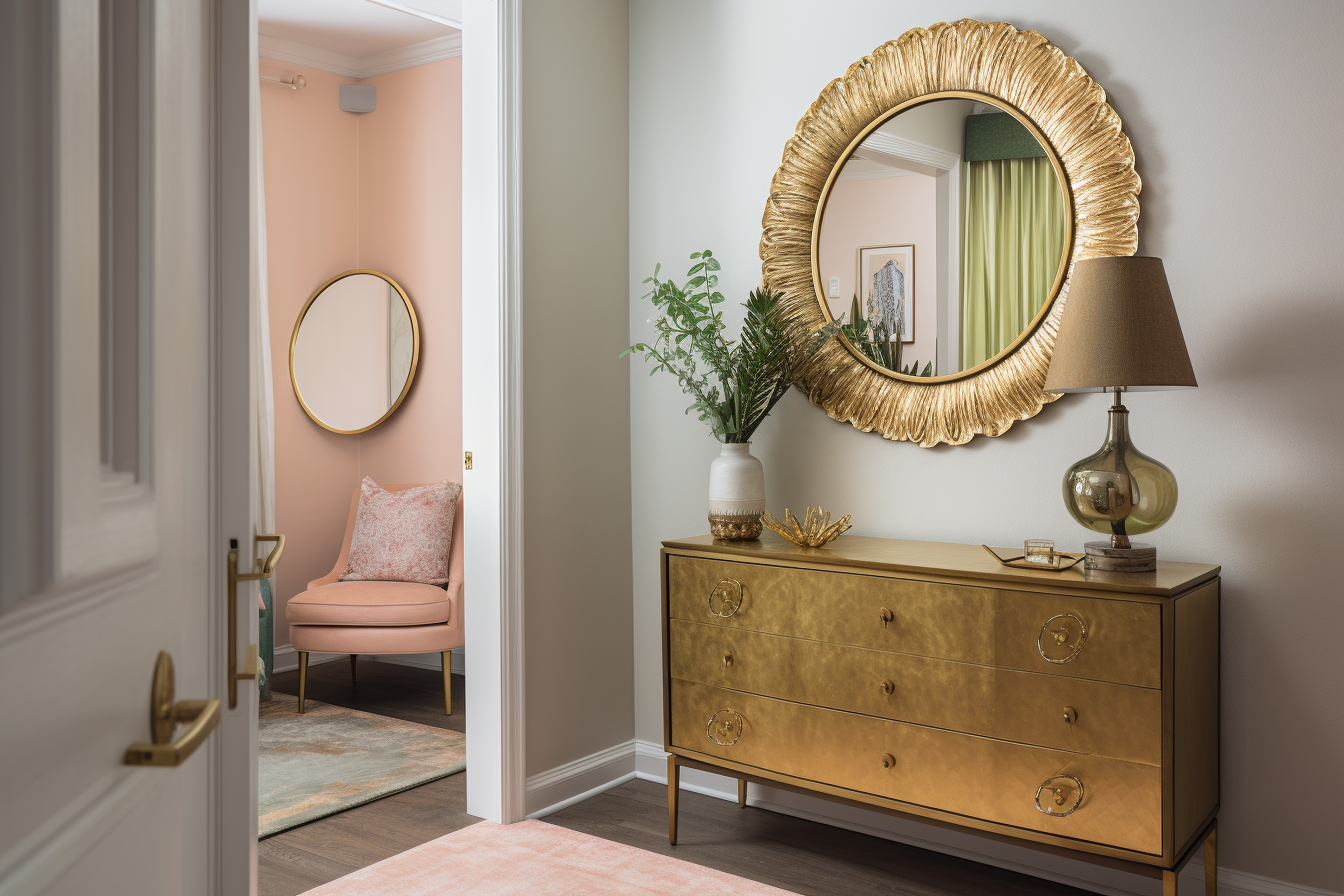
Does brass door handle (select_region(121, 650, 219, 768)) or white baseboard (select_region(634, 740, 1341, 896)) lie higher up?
brass door handle (select_region(121, 650, 219, 768))

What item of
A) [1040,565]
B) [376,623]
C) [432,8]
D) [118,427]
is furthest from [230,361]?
[376,623]

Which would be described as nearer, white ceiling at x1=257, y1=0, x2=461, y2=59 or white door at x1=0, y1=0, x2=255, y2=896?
white door at x1=0, y1=0, x2=255, y2=896

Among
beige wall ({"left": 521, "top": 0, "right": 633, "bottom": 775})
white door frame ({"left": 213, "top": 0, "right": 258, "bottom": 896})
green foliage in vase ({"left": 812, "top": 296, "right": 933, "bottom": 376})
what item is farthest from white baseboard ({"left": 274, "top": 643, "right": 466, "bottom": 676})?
white door frame ({"left": 213, "top": 0, "right": 258, "bottom": 896})

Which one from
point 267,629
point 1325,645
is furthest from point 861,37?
point 267,629

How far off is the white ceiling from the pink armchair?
7.86 ft

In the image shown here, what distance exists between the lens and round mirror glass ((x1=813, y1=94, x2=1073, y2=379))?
8.38ft

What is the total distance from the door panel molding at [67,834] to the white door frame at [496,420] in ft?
7.29

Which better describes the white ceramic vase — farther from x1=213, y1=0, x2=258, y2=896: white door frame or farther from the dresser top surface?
x1=213, y1=0, x2=258, y2=896: white door frame

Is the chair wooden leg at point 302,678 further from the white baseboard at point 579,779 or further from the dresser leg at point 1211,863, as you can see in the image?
the dresser leg at point 1211,863

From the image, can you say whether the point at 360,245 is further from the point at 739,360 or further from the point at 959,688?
the point at 959,688

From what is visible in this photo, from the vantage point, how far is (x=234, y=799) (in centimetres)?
110

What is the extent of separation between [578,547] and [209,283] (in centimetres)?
216

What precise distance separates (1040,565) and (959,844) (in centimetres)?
89

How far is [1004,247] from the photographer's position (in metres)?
2.60
